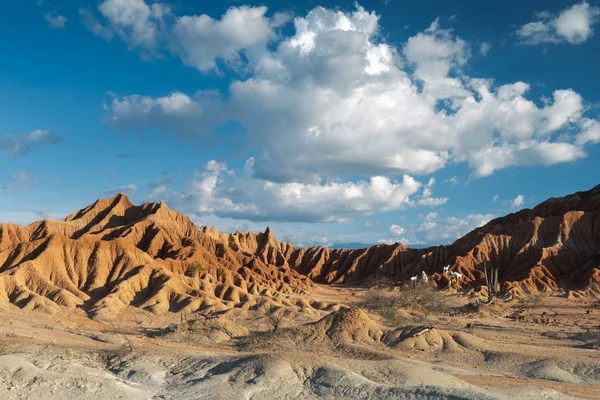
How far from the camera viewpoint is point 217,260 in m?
101

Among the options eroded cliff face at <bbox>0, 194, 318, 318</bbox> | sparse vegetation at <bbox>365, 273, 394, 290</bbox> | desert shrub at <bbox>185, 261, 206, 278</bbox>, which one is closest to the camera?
eroded cliff face at <bbox>0, 194, 318, 318</bbox>

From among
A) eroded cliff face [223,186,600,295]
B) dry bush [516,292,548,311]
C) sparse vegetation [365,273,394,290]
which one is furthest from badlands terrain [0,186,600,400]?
sparse vegetation [365,273,394,290]

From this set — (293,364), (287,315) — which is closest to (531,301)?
(287,315)

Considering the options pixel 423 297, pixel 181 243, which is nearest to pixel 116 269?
pixel 181 243

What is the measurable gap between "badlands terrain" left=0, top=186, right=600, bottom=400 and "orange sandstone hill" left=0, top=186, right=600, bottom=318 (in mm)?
347

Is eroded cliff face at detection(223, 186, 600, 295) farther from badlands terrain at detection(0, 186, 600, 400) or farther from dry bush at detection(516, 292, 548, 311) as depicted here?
dry bush at detection(516, 292, 548, 311)

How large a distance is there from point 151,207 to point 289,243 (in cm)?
5585

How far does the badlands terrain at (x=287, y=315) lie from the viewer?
2506 cm

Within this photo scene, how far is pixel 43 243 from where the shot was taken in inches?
3007

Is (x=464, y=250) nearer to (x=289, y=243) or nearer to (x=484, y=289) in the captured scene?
(x=484, y=289)

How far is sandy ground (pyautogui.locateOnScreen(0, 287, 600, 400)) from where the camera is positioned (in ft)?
77.3

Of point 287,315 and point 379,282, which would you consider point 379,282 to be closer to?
point 379,282

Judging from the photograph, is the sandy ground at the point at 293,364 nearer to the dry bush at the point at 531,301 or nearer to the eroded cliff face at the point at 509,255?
the dry bush at the point at 531,301

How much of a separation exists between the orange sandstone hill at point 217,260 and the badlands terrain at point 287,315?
347 millimetres
